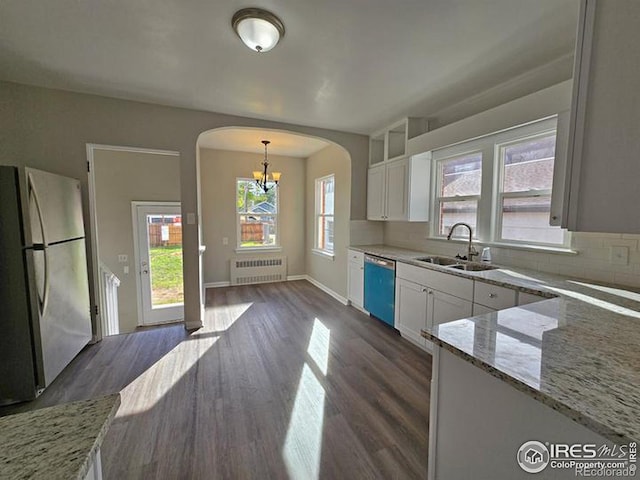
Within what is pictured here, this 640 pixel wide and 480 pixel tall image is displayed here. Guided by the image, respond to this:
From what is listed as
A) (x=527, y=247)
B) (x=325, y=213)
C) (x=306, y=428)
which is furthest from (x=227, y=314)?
(x=527, y=247)

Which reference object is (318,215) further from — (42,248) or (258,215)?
(42,248)

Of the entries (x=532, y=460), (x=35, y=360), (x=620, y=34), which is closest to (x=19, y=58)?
(x=35, y=360)

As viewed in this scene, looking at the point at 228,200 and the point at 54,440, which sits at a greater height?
the point at 228,200

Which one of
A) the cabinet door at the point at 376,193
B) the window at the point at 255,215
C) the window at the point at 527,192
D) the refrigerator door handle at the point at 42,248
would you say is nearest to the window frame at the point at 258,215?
the window at the point at 255,215

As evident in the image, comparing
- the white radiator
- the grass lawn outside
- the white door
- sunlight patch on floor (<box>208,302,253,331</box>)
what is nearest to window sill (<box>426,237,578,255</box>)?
sunlight patch on floor (<box>208,302,253,331</box>)

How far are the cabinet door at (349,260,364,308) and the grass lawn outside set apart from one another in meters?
3.07

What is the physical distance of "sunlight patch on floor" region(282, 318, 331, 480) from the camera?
5.20ft

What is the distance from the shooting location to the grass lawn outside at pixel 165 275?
195 inches

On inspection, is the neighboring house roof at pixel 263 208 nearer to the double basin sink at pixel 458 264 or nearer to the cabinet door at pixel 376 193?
the cabinet door at pixel 376 193

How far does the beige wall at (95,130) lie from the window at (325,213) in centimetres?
188

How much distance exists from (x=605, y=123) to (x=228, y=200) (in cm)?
547

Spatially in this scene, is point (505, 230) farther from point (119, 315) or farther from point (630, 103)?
point (119, 315)

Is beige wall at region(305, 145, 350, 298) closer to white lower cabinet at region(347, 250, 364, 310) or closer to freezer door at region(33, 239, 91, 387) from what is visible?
white lower cabinet at region(347, 250, 364, 310)

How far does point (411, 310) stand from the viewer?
3027 millimetres
